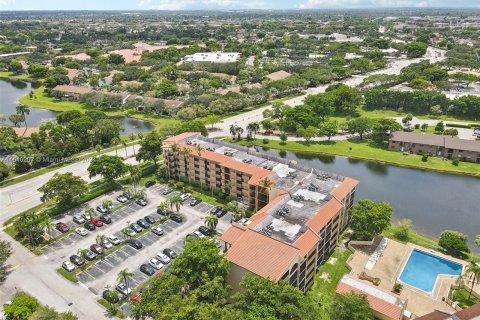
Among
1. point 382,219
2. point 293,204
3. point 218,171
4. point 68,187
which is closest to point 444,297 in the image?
point 382,219

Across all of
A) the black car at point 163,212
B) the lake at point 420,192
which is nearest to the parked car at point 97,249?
the black car at point 163,212

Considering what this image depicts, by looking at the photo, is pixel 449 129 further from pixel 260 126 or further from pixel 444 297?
pixel 444 297

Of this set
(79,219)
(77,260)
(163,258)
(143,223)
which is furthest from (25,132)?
(163,258)

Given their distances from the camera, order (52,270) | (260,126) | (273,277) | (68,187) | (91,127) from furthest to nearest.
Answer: (260,126) → (91,127) → (68,187) → (52,270) → (273,277)

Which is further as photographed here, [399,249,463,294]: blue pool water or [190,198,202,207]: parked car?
[190,198,202,207]: parked car

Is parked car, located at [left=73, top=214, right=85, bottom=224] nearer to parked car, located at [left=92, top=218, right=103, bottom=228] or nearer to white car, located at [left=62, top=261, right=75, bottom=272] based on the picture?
parked car, located at [left=92, top=218, right=103, bottom=228]

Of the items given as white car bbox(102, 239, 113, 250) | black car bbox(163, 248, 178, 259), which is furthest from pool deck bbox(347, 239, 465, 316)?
white car bbox(102, 239, 113, 250)
